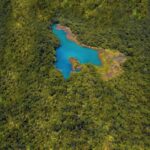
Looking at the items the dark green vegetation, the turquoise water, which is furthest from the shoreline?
the dark green vegetation

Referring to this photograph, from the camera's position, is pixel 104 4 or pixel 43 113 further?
pixel 104 4

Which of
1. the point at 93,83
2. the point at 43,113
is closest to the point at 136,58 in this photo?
the point at 93,83

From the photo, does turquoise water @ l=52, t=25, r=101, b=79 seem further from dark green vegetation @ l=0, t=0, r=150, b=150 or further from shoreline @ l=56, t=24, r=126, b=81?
dark green vegetation @ l=0, t=0, r=150, b=150

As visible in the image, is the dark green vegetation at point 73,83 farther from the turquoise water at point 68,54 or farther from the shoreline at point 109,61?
the turquoise water at point 68,54

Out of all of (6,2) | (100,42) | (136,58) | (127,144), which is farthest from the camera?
(6,2)

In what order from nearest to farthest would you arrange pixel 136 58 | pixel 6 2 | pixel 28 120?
pixel 28 120, pixel 136 58, pixel 6 2

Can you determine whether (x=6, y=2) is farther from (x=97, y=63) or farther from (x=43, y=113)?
(x=43, y=113)
